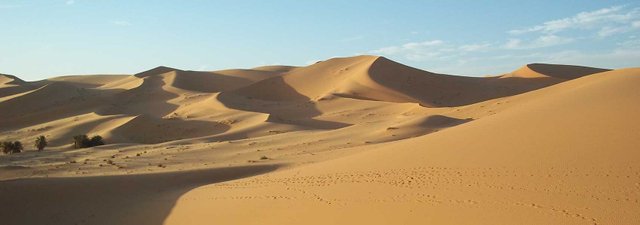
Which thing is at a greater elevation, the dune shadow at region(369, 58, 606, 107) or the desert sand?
the dune shadow at region(369, 58, 606, 107)

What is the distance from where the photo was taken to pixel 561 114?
10.9 meters

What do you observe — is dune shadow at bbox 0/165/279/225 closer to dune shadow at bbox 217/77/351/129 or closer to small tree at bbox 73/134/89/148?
small tree at bbox 73/134/89/148

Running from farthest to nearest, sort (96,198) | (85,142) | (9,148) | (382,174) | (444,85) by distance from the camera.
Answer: (444,85), (85,142), (9,148), (96,198), (382,174)

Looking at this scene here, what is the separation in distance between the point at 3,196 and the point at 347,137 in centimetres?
1327

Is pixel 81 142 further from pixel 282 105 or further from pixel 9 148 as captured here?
pixel 282 105

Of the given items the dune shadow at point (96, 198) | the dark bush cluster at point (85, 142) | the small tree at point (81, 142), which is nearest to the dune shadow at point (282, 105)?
the dark bush cluster at point (85, 142)

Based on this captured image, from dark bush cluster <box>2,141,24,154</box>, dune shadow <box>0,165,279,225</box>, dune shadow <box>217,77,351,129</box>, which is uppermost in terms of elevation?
dune shadow <box>217,77,351,129</box>

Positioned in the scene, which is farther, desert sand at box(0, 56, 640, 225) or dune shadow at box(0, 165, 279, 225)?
dune shadow at box(0, 165, 279, 225)

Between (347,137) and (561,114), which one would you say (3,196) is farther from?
(347,137)

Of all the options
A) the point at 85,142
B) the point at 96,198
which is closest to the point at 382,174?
the point at 96,198

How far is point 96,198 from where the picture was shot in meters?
11.3

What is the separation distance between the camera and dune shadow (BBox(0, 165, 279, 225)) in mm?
9961

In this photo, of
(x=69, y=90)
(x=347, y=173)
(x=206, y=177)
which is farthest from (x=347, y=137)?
(x=69, y=90)

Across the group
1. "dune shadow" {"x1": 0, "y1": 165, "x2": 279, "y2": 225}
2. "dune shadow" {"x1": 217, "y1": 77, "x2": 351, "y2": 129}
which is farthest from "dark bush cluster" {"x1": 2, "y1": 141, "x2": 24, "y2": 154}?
"dune shadow" {"x1": 0, "y1": 165, "x2": 279, "y2": 225}
